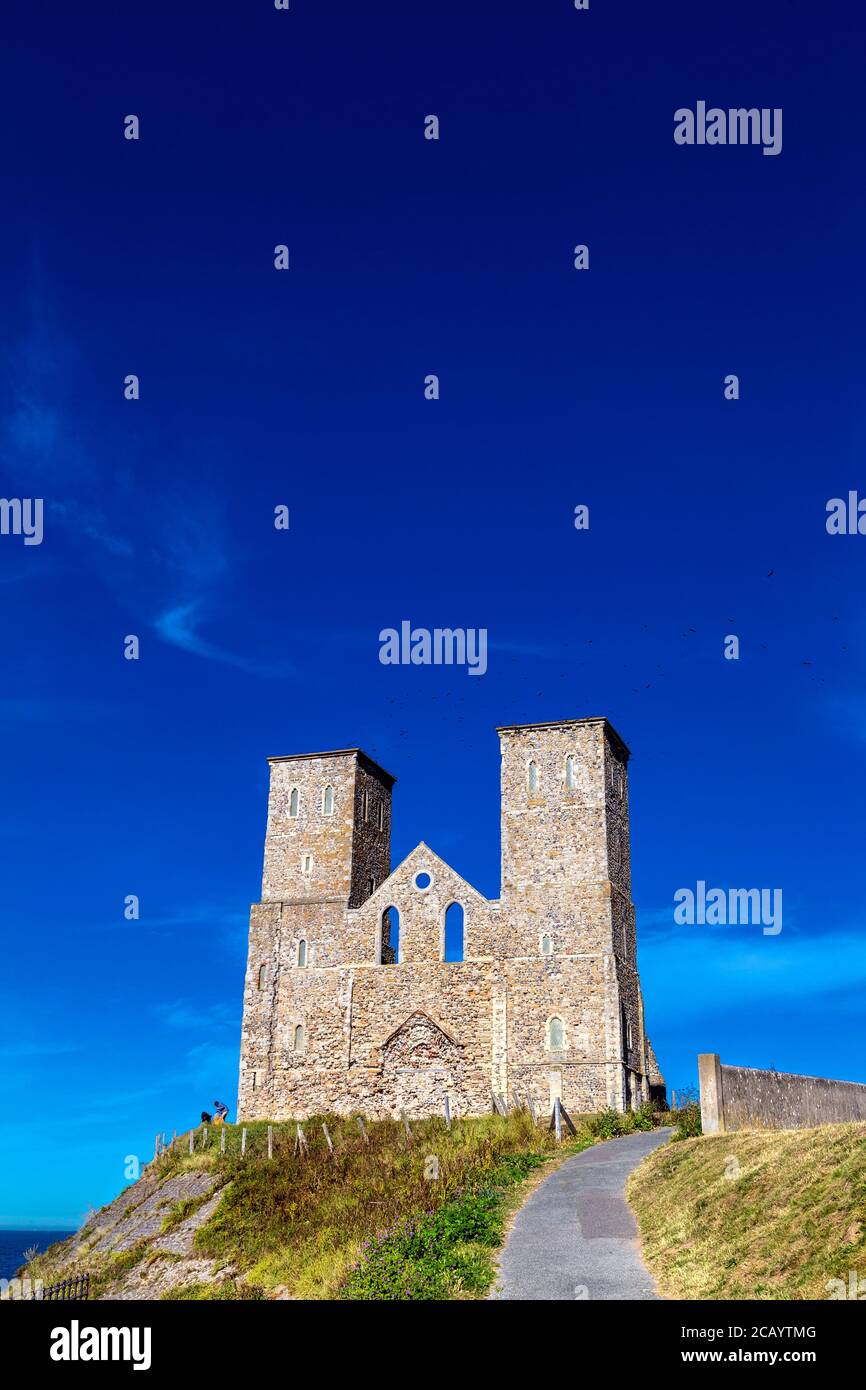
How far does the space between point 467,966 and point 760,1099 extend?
21269 mm

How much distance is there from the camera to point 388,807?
53.6 meters

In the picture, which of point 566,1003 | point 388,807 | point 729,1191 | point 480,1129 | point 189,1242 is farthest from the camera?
point 388,807

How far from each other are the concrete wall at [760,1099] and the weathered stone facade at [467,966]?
14623 mm

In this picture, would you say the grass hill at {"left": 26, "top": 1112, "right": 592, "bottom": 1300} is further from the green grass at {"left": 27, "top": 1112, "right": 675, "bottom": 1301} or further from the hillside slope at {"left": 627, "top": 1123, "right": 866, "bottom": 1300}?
the hillside slope at {"left": 627, "top": 1123, "right": 866, "bottom": 1300}

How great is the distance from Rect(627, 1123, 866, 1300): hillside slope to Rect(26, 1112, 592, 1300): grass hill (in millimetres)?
2755

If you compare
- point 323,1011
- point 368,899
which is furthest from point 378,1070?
point 368,899

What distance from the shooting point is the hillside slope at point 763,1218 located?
1438 cm

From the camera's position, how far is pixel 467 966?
45.2 m

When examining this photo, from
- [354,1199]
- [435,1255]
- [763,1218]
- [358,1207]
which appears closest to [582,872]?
[354,1199]

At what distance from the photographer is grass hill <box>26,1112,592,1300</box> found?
19156mm

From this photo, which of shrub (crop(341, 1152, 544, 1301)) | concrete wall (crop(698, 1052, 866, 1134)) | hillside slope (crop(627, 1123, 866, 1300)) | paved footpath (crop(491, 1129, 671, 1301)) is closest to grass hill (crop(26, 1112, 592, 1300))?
shrub (crop(341, 1152, 544, 1301))
